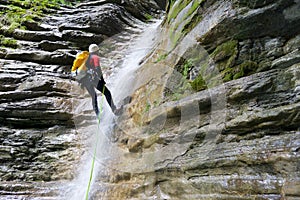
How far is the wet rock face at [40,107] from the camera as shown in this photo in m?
7.27

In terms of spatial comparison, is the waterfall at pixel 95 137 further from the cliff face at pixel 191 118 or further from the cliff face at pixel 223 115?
the cliff face at pixel 223 115

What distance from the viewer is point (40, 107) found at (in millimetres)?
8844

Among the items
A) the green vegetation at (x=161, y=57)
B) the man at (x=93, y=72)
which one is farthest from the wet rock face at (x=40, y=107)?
the green vegetation at (x=161, y=57)

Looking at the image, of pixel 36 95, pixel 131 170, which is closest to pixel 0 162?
pixel 36 95

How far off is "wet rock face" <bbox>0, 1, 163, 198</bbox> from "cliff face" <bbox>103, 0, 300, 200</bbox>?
207 centimetres

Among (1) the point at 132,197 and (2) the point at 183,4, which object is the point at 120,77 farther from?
(1) the point at 132,197

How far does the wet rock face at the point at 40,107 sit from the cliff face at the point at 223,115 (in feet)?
6.78

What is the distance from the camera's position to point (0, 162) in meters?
7.39

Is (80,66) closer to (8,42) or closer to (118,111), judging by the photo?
(118,111)

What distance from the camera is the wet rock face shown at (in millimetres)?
7266

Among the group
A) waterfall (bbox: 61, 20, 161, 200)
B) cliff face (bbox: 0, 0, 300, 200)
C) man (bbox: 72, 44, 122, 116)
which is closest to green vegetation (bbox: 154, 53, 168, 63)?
cliff face (bbox: 0, 0, 300, 200)

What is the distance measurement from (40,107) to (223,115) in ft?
21.1

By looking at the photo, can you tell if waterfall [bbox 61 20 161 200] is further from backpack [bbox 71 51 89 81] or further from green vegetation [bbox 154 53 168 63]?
backpack [bbox 71 51 89 81]

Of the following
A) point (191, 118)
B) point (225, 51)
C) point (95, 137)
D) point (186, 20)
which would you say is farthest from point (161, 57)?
point (95, 137)
